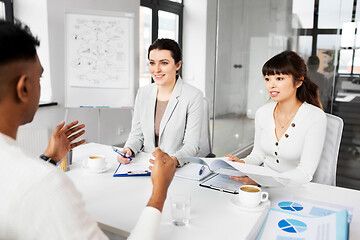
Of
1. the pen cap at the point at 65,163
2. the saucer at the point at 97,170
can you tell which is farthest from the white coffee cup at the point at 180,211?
the pen cap at the point at 65,163

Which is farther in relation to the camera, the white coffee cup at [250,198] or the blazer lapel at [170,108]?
the blazer lapel at [170,108]

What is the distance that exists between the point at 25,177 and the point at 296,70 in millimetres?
1589

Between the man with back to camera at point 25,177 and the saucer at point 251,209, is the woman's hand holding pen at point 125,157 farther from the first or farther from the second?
the man with back to camera at point 25,177

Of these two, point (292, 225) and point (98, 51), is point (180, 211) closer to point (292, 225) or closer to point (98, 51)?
point (292, 225)

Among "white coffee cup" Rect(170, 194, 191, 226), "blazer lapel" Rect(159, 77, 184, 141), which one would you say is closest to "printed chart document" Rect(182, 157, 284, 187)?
"white coffee cup" Rect(170, 194, 191, 226)

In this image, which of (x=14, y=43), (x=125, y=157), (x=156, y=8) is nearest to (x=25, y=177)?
(x=14, y=43)

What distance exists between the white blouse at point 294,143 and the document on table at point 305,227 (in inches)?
17.0

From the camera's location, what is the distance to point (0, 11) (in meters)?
3.60

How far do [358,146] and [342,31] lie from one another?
1.09 meters

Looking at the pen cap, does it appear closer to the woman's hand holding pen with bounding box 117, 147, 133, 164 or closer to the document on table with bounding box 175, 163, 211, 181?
the woman's hand holding pen with bounding box 117, 147, 133, 164

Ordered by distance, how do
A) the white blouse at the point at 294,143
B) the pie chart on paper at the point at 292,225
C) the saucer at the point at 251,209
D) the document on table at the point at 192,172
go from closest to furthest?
the pie chart on paper at the point at 292,225, the saucer at the point at 251,209, the document on table at the point at 192,172, the white blouse at the point at 294,143

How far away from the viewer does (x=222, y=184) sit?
1.46 meters

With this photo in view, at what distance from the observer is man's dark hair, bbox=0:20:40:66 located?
2.32 ft

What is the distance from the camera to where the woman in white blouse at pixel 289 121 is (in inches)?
68.4
